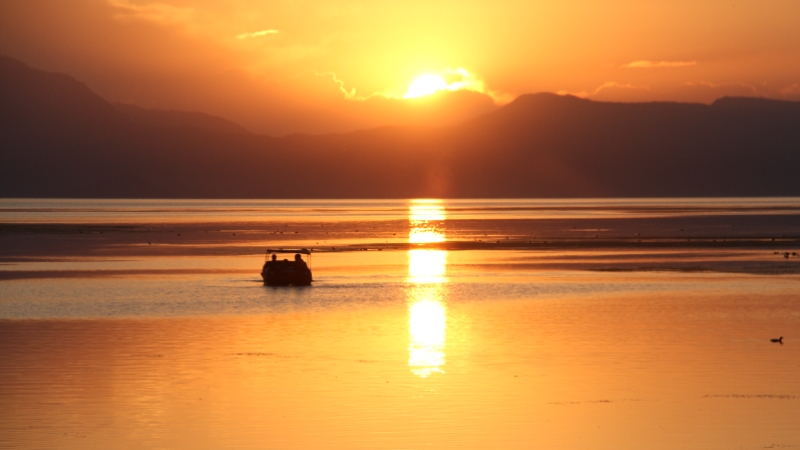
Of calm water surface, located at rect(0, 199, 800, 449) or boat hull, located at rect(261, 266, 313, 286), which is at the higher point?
boat hull, located at rect(261, 266, 313, 286)

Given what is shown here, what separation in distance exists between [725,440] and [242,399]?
1069 cm

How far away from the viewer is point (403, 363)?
2961 centimetres

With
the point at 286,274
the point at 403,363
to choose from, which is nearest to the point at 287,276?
the point at 286,274

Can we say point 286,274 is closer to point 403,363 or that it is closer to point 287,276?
point 287,276

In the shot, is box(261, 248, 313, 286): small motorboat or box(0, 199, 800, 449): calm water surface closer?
box(0, 199, 800, 449): calm water surface

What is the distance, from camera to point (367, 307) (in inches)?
1807

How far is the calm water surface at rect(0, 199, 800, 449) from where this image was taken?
21.1 m

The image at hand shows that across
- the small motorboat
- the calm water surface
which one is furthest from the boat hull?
the calm water surface

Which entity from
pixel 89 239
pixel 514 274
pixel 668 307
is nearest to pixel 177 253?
pixel 89 239

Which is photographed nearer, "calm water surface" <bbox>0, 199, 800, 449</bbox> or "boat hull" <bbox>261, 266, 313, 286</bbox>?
"calm water surface" <bbox>0, 199, 800, 449</bbox>

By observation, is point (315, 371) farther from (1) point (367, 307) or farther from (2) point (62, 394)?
(1) point (367, 307)

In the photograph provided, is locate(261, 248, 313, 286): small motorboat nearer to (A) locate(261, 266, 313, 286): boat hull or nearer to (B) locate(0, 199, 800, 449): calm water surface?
(A) locate(261, 266, 313, 286): boat hull

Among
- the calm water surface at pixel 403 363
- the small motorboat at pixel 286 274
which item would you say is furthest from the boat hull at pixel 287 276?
the calm water surface at pixel 403 363

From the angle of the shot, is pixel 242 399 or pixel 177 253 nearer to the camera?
pixel 242 399
